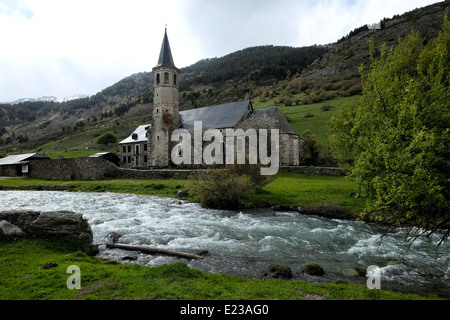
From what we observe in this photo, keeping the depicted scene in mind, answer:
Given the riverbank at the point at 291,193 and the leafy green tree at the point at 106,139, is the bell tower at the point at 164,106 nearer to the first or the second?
the riverbank at the point at 291,193

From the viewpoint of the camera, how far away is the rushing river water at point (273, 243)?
385 inches

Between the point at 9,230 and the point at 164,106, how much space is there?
45.8 meters

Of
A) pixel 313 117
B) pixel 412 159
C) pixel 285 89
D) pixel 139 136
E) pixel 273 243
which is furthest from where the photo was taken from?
pixel 285 89

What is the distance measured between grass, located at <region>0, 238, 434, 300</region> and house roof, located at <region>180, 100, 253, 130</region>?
4191 cm

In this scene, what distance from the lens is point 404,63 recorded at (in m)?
16.2

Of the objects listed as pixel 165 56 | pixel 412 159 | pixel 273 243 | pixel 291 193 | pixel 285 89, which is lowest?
pixel 273 243

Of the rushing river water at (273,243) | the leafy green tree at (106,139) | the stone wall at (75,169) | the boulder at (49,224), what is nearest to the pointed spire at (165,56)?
the stone wall at (75,169)

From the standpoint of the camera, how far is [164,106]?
54.2 meters

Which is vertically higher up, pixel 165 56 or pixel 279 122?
pixel 165 56

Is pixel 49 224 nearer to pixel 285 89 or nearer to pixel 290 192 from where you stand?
pixel 290 192

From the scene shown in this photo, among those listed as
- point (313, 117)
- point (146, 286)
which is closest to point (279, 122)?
point (313, 117)

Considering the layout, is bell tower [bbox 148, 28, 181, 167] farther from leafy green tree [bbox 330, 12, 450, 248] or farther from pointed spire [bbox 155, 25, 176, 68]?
leafy green tree [bbox 330, 12, 450, 248]

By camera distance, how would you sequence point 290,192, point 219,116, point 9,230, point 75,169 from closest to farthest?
point 9,230, point 290,192, point 75,169, point 219,116

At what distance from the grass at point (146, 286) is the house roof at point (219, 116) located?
1650 inches
